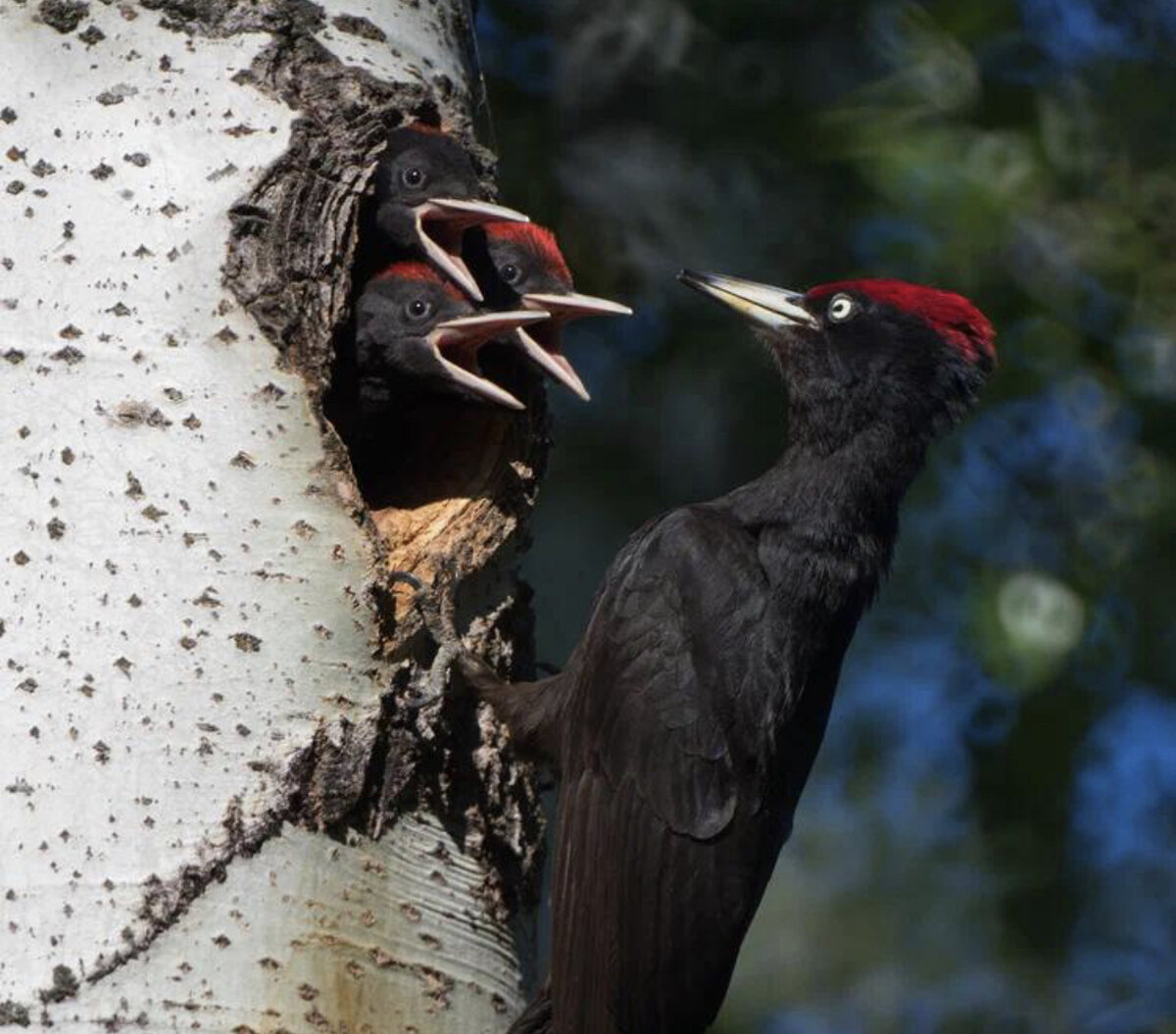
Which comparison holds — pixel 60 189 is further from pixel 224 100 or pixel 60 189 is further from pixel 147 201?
pixel 224 100

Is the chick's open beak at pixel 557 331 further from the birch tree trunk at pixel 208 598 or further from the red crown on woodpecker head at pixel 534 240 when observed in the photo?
the birch tree trunk at pixel 208 598

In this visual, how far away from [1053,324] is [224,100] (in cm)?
284

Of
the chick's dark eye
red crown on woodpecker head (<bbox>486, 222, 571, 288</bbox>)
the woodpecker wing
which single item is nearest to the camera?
the woodpecker wing

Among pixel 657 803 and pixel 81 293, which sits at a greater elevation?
pixel 81 293

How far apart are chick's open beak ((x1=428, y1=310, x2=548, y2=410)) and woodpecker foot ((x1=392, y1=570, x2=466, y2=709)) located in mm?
688

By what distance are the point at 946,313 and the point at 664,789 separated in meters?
1.24

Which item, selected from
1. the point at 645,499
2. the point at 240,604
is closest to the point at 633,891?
the point at 240,604

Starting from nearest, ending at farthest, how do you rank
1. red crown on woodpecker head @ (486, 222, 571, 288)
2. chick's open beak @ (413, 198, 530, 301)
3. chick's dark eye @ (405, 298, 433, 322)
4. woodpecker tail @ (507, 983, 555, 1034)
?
woodpecker tail @ (507, 983, 555, 1034), chick's open beak @ (413, 198, 530, 301), chick's dark eye @ (405, 298, 433, 322), red crown on woodpecker head @ (486, 222, 571, 288)

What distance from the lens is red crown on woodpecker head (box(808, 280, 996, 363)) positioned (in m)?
4.31

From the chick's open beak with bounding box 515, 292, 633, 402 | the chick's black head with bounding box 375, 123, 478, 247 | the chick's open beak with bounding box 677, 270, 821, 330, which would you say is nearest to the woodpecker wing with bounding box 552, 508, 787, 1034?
the chick's open beak with bounding box 515, 292, 633, 402

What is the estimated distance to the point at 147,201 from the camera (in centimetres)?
330

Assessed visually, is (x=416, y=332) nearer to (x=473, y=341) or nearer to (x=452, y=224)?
(x=473, y=341)

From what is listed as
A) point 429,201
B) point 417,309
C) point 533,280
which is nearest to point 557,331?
point 533,280

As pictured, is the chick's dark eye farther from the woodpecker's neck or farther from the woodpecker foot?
the woodpecker foot
